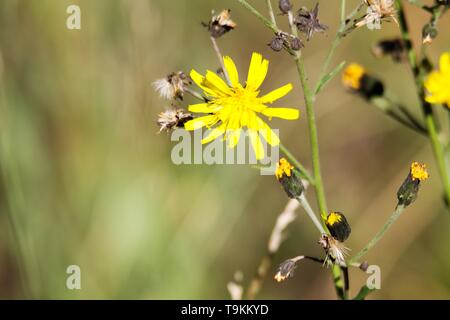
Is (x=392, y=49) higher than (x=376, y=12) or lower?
lower

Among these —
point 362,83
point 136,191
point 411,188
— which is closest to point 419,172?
point 411,188

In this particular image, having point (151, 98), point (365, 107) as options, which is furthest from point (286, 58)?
point (151, 98)

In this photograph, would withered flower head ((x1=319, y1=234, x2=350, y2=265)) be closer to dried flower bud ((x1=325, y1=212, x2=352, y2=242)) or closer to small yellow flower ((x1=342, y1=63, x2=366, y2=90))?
dried flower bud ((x1=325, y1=212, x2=352, y2=242))

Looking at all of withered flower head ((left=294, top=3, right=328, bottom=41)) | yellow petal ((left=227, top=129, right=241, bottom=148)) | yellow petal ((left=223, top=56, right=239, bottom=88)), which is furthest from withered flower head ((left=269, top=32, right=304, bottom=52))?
yellow petal ((left=227, top=129, right=241, bottom=148))

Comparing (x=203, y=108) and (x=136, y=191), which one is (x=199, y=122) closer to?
(x=203, y=108)
